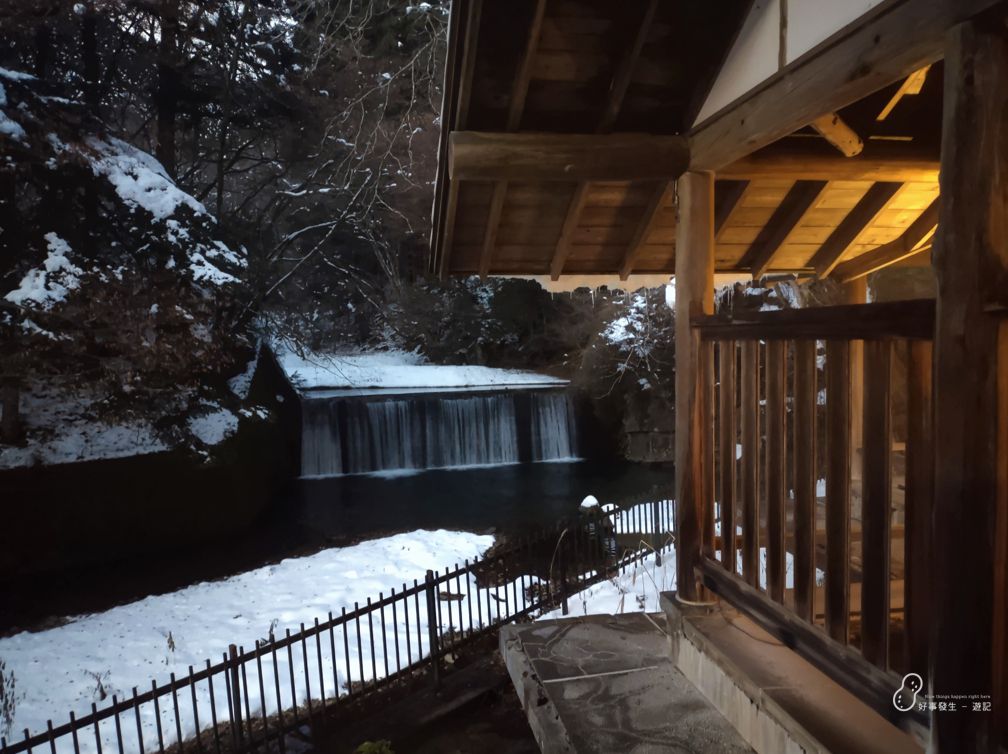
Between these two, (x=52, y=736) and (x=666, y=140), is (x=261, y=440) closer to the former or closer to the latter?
(x=52, y=736)

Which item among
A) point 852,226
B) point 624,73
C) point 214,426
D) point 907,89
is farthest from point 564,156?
point 214,426

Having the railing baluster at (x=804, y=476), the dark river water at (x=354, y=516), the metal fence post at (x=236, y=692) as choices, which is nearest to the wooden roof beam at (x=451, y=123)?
the railing baluster at (x=804, y=476)

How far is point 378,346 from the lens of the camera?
30344 millimetres

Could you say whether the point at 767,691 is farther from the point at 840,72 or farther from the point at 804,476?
the point at 840,72

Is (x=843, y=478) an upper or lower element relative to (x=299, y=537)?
upper

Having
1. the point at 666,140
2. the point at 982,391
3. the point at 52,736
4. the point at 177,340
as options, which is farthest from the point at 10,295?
the point at 982,391

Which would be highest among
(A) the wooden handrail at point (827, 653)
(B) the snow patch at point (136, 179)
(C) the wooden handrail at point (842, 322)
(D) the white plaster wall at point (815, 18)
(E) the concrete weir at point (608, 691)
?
(B) the snow patch at point (136, 179)

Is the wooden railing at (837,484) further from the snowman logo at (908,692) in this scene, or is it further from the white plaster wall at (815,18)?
the white plaster wall at (815,18)

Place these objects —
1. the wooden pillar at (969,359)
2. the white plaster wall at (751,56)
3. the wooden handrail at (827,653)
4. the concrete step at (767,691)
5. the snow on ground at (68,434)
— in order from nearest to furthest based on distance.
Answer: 1. the wooden pillar at (969,359)
2. the wooden handrail at (827,653)
3. the concrete step at (767,691)
4. the white plaster wall at (751,56)
5. the snow on ground at (68,434)

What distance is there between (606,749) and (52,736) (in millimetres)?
3693

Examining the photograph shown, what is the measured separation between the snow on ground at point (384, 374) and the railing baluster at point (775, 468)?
1830 centimetres

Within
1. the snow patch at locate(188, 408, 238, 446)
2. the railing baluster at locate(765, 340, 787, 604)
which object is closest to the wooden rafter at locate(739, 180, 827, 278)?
the railing baluster at locate(765, 340, 787, 604)

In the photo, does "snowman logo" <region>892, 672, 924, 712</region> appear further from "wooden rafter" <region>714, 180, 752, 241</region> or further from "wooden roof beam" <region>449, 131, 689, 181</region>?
"wooden rafter" <region>714, 180, 752, 241</region>

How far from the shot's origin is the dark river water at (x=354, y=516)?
11.3 m
